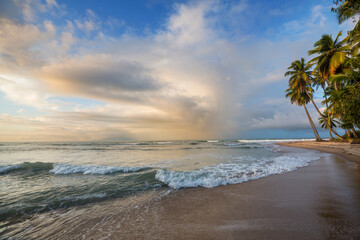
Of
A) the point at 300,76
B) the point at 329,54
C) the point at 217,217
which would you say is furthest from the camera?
the point at 300,76

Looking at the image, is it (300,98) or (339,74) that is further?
(300,98)

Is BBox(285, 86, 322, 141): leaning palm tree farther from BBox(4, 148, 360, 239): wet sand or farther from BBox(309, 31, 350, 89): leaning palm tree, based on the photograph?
BBox(4, 148, 360, 239): wet sand

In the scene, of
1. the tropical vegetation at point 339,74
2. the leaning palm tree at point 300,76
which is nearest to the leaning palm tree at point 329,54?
the tropical vegetation at point 339,74

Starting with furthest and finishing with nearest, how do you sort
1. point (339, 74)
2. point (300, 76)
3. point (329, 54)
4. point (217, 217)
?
point (300, 76)
point (329, 54)
point (339, 74)
point (217, 217)

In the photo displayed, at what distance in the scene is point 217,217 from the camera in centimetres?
354

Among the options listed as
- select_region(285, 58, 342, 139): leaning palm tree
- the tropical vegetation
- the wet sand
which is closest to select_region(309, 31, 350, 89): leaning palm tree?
the tropical vegetation

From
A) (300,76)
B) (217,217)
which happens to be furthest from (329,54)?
(217,217)

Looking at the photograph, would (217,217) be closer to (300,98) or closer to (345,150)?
(345,150)

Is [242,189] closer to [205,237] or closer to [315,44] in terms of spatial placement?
[205,237]

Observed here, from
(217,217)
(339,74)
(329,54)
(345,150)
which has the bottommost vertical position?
(217,217)

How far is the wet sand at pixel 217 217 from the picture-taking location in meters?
2.91

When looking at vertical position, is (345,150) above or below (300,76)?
below

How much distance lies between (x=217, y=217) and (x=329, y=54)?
93.8 ft

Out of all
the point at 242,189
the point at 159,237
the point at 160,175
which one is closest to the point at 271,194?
the point at 242,189
